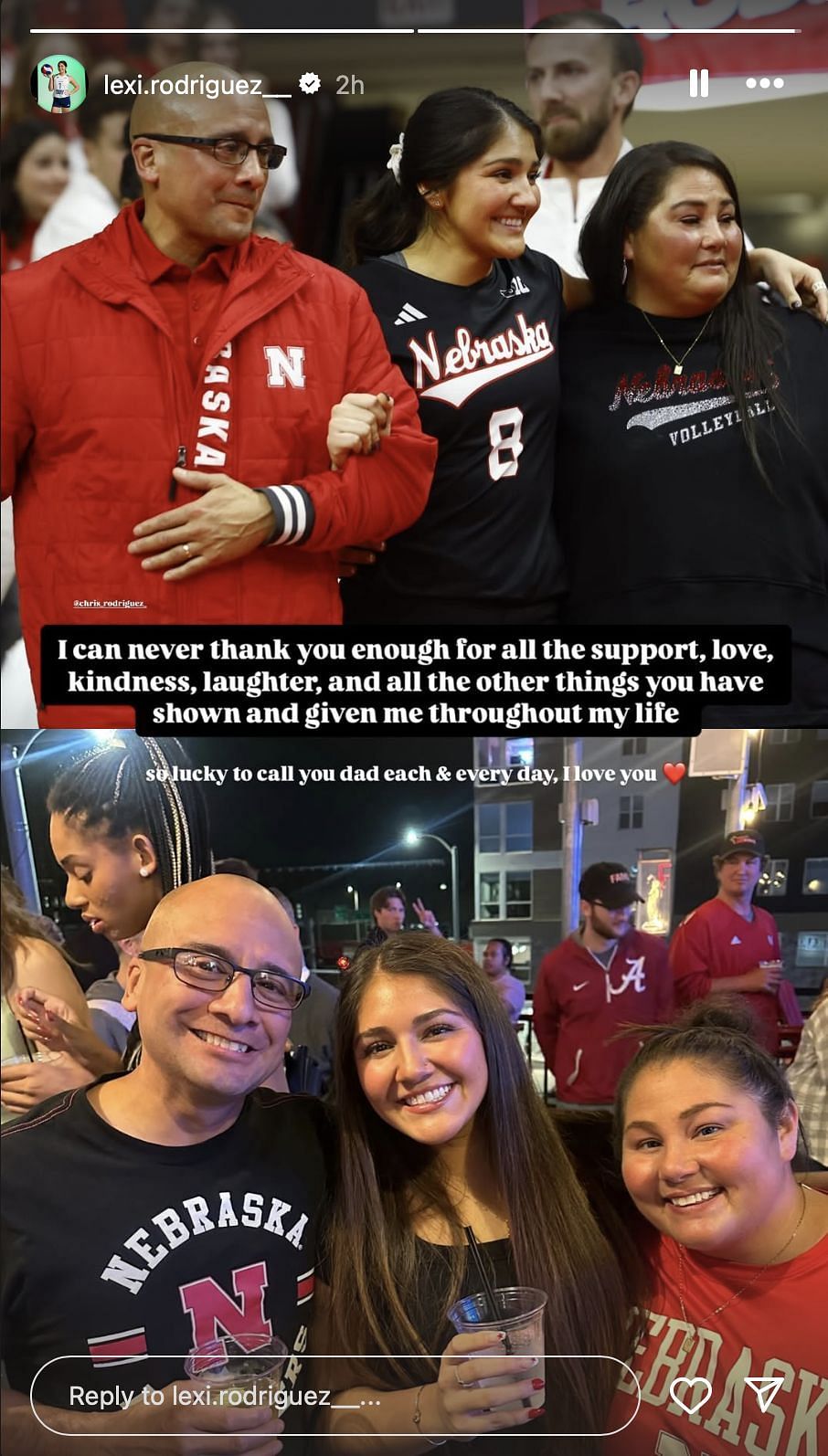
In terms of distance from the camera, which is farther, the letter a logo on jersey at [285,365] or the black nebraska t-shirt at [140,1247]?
the letter a logo on jersey at [285,365]

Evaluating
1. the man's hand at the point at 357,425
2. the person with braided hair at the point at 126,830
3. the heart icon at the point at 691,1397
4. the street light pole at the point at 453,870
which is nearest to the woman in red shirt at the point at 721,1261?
the heart icon at the point at 691,1397

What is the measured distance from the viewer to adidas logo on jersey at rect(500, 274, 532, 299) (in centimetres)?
195

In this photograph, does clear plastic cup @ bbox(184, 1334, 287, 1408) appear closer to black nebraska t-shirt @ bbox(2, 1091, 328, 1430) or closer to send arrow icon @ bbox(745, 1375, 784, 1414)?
black nebraska t-shirt @ bbox(2, 1091, 328, 1430)

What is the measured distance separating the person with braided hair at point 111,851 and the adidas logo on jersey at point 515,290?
831mm

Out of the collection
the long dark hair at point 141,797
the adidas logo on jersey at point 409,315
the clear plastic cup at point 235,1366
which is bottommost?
the clear plastic cup at point 235,1366

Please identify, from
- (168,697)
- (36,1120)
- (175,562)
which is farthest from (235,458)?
(36,1120)

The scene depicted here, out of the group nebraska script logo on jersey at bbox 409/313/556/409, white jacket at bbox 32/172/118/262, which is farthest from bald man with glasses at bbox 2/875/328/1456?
white jacket at bbox 32/172/118/262

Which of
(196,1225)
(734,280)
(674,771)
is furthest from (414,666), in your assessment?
(196,1225)

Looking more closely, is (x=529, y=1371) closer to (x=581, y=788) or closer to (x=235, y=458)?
(x=581, y=788)

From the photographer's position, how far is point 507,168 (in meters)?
1.92

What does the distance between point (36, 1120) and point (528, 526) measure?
3.67 feet

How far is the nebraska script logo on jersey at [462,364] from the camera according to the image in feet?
6.34

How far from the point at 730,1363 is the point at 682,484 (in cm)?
126

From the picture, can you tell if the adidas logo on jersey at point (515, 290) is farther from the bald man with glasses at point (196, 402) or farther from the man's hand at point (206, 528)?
the man's hand at point (206, 528)
